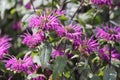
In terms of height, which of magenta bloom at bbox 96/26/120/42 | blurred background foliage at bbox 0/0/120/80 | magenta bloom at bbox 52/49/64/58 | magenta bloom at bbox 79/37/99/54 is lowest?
blurred background foliage at bbox 0/0/120/80

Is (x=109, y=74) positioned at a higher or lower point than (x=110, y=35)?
lower

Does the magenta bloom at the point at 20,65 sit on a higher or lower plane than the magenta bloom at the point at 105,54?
higher

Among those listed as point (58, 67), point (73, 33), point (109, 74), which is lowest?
point (109, 74)

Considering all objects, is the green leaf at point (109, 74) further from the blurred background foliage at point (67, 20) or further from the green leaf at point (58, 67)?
the green leaf at point (58, 67)

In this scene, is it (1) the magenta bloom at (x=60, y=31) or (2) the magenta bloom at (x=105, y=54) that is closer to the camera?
(1) the magenta bloom at (x=60, y=31)

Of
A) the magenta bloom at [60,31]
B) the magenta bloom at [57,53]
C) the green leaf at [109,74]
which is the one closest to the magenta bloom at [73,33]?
the magenta bloom at [60,31]

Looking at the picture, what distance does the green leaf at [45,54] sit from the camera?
194cm

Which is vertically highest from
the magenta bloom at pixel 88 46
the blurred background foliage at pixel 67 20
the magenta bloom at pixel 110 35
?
the magenta bloom at pixel 110 35

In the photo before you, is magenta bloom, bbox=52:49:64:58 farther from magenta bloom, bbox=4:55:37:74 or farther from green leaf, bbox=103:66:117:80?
green leaf, bbox=103:66:117:80

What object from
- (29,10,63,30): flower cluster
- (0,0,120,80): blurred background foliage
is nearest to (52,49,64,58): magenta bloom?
(0,0,120,80): blurred background foliage

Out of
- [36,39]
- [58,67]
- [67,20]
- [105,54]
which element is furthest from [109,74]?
[67,20]

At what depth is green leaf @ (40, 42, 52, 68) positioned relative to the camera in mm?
1944

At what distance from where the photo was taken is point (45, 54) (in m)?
1.96

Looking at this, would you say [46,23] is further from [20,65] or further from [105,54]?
[105,54]
